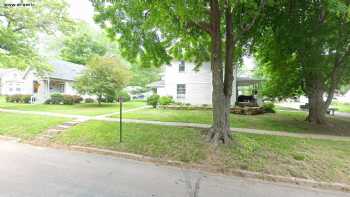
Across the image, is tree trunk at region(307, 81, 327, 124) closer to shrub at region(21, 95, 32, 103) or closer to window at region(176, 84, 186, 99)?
window at region(176, 84, 186, 99)

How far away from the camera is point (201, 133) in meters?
8.01

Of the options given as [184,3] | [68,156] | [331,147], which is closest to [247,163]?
[331,147]

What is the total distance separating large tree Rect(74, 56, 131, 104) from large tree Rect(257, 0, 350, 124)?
→ 1410 centimetres

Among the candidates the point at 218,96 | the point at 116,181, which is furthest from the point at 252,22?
the point at 116,181

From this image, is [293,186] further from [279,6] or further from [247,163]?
[279,6]

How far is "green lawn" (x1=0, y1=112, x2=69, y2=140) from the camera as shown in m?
9.08

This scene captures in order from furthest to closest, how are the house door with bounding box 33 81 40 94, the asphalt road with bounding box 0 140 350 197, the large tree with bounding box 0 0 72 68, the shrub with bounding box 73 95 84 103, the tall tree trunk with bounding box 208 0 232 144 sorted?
the house door with bounding box 33 81 40 94
the shrub with bounding box 73 95 84 103
the large tree with bounding box 0 0 72 68
the tall tree trunk with bounding box 208 0 232 144
the asphalt road with bounding box 0 140 350 197

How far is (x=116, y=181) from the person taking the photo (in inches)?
181

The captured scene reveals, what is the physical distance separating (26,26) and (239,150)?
2082 cm

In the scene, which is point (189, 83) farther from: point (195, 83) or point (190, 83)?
point (195, 83)

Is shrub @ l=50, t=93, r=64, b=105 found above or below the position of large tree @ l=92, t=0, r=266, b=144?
below

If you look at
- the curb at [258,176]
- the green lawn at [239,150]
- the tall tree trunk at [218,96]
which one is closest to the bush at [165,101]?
the green lawn at [239,150]

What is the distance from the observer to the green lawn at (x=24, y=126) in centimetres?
908

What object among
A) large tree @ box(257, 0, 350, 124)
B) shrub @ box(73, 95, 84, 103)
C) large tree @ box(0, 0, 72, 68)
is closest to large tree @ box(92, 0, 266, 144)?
large tree @ box(257, 0, 350, 124)
